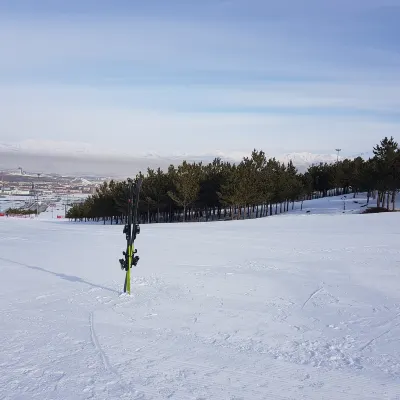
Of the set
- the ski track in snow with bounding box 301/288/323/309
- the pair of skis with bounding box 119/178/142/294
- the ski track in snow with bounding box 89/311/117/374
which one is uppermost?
the pair of skis with bounding box 119/178/142/294

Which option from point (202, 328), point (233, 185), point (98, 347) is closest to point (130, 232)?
point (202, 328)

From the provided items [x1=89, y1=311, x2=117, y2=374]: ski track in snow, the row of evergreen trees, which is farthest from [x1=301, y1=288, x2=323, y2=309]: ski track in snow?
the row of evergreen trees

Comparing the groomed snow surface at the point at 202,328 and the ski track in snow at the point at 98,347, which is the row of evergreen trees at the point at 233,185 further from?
the ski track in snow at the point at 98,347

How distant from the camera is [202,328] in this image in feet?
24.9

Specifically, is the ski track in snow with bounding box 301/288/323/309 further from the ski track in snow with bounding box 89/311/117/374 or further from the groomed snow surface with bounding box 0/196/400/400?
the ski track in snow with bounding box 89/311/117/374

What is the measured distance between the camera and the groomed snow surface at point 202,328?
5.29 m

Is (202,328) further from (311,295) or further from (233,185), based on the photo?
(233,185)

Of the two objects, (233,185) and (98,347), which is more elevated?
(233,185)

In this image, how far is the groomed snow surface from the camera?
5.29m

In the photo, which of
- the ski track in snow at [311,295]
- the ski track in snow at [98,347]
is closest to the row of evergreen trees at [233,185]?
the ski track in snow at [311,295]

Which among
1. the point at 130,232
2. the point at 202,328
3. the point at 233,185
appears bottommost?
the point at 202,328

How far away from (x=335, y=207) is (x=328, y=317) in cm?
5387

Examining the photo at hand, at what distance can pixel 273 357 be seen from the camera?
624 cm

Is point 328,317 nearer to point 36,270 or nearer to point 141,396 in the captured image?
point 141,396
